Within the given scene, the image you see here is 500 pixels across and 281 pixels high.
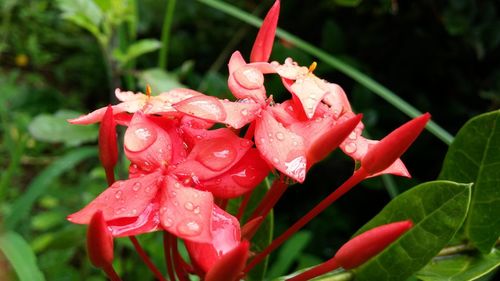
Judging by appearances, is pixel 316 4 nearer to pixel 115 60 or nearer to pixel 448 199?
pixel 115 60

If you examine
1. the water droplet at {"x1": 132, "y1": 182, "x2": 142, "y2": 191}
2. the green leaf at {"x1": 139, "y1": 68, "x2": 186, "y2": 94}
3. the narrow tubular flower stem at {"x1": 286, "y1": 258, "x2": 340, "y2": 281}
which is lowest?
the green leaf at {"x1": 139, "y1": 68, "x2": 186, "y2": 94}

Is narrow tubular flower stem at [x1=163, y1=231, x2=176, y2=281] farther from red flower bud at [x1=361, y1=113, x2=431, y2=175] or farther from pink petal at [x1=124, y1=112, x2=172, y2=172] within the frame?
red flower bud at [x1=361, y1=113, x2=431, y2=175]

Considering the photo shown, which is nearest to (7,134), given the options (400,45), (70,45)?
(70,45)

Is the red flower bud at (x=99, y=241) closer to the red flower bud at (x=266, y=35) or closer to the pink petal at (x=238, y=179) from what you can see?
the pink petal at (x=238, y=179)

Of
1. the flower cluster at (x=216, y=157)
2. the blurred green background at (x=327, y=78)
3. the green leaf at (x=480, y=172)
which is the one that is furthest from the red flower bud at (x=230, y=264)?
the blurred green background at (x=327, y=78)

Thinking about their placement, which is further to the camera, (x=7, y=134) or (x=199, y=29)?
A: (x=199, y=29)

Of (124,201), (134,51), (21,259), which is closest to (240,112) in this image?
(124,201)

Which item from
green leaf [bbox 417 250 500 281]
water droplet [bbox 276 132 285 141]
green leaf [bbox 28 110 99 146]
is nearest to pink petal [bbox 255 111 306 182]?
water droplet [bbox 276 132 285 141]
